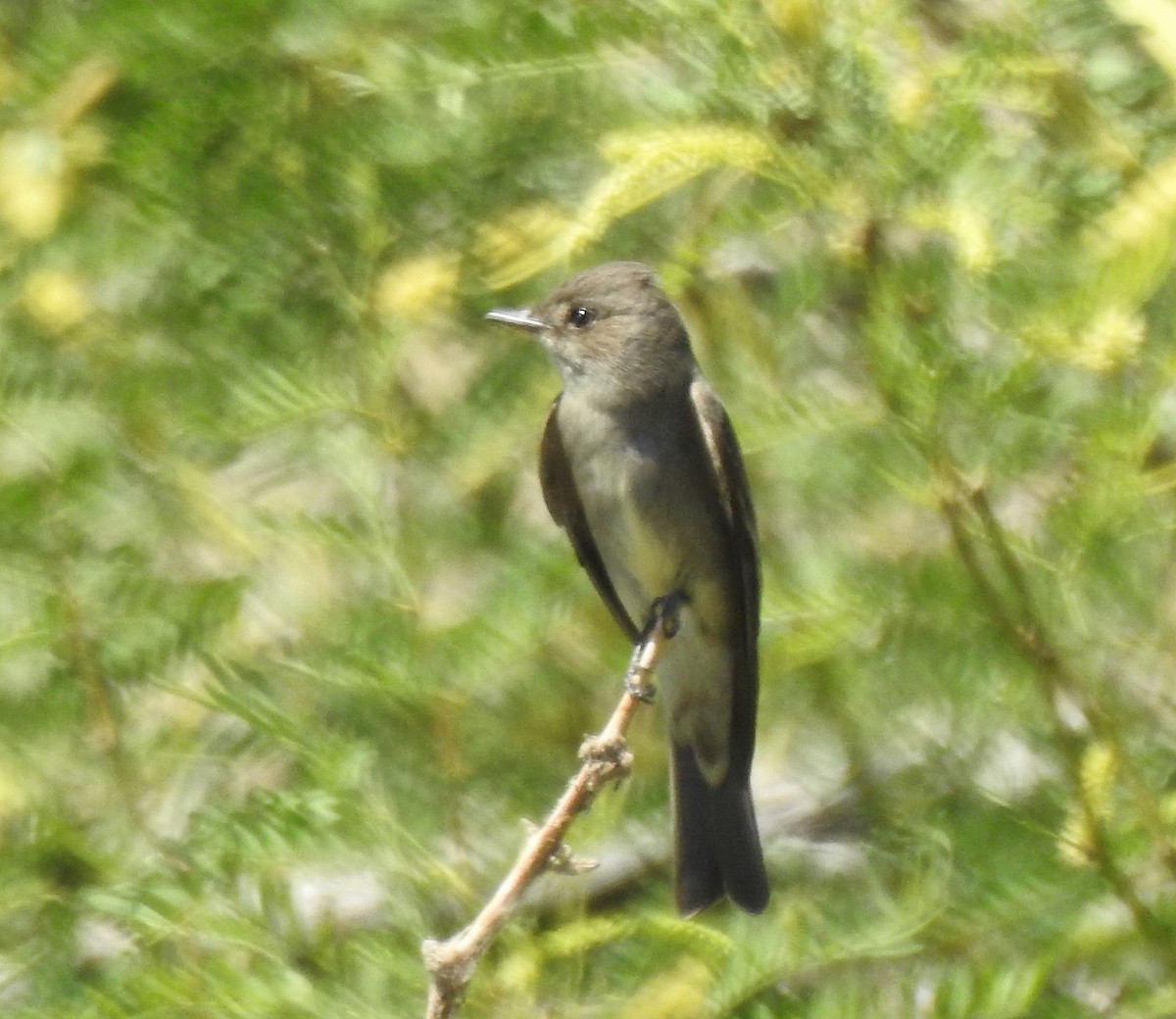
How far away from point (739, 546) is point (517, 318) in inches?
17.2

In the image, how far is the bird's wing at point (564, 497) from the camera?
314 cm

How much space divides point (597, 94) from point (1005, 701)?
928 millimetres

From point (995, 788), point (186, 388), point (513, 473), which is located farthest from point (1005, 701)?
point (186, 388)

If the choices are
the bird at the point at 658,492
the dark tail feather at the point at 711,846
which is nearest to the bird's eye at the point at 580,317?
the bird at the point at 658,492

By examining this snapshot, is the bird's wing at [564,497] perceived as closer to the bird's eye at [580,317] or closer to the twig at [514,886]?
the bird's eye at [580,317]

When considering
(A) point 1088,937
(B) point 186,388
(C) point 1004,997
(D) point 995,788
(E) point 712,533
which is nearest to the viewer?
(C) point 1004,997

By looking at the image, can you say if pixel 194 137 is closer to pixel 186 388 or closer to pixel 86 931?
pixel 186 388

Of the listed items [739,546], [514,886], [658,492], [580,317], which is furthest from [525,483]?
[514,886]

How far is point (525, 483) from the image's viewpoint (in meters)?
3.30

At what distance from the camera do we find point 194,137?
115 inches

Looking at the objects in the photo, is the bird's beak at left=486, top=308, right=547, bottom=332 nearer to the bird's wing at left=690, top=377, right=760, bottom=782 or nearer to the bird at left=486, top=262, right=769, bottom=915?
the bird at left=486, top=262, right=769, bottom=915

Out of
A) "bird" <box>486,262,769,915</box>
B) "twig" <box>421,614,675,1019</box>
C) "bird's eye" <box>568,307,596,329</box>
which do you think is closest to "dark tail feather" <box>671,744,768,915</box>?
"bird" <box>486,262,769,915</box>

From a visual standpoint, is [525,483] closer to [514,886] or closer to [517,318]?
[517,318]

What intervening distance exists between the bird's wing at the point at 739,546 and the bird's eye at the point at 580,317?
184mm
